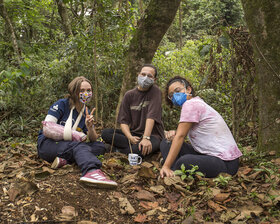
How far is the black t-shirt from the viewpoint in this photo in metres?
4.17

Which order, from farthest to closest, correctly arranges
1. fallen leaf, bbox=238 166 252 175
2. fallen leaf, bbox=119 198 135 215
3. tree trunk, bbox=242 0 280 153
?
tree trunk, bbox=242 0 280 153 → fallen leaf, bbox=238 166 252 175 → fallen leaf, bbox=119 198 135 215

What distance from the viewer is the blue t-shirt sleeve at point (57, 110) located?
351 cm

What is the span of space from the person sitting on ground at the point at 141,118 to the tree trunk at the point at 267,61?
1494 millimetres

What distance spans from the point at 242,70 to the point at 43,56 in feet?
25.1

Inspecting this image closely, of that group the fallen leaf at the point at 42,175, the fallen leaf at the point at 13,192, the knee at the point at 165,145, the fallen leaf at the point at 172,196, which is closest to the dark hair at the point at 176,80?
the knee at the point at 165,145

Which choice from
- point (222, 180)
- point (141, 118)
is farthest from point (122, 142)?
point (222, 180)

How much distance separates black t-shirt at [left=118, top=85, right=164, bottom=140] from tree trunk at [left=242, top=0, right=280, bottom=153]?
1.51 m

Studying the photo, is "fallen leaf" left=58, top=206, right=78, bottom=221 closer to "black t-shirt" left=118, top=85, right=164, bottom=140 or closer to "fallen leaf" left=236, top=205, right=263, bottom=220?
"fallen leaf" left=236, top=205, right=263, bottom=220

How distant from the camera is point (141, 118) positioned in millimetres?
4277

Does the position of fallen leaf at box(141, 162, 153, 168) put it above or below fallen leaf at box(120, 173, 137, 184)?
below

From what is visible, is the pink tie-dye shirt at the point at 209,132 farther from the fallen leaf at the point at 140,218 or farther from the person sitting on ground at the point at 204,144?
the fallen leaf at the point at 140,218

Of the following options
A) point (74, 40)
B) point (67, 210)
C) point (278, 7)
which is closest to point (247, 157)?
point (278, 7)

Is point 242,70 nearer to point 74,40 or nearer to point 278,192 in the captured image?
point 278,192

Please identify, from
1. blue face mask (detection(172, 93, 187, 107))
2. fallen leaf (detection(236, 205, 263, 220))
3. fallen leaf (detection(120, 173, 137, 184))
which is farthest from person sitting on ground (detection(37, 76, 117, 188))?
fallen leaf (detection(236, 205, 263, 220))
